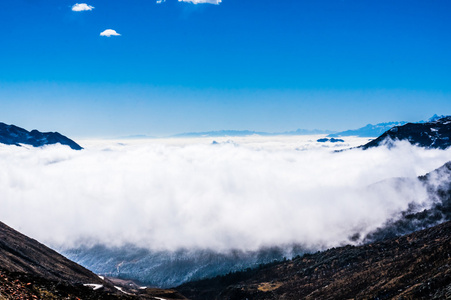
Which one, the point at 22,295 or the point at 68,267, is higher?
the point at 22,295

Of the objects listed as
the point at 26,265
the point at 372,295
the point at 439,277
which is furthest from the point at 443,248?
the point at 26,265

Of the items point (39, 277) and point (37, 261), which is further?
point (37, 261)

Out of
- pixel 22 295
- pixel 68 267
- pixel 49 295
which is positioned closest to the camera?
pixel 22 295

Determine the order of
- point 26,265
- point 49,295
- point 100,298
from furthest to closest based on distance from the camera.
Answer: point 26,265
point 100,298
point 49,295

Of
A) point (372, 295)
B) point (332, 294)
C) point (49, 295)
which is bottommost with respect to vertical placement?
point (332, 294)

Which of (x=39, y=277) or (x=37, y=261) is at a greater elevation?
(x=39, y=277)

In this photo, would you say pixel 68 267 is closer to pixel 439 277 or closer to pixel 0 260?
pixel 0 260

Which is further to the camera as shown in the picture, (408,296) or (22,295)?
(408,296)

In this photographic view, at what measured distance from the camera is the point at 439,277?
120m

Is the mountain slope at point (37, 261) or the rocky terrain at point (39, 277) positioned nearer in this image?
the rocky terrain at point (39, 277)

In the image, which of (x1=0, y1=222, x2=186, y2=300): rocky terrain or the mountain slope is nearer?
(x1=0, y1=222, x2=186, y2=300): rocky terrain

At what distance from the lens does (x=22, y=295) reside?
58812 millimetres

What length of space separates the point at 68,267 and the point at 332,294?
14123cm

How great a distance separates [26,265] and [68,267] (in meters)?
51.0
